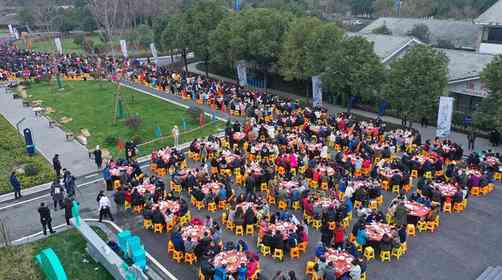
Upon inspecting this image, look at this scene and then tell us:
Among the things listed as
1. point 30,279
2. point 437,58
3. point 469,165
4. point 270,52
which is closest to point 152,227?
point 30,279

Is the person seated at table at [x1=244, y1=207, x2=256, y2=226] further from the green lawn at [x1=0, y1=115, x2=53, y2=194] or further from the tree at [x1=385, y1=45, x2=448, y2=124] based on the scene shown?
the tree at [x1=385, y1=45, x2=448, y2=124]

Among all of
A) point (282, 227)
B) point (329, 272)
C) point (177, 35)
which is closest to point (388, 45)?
point (177, 35)

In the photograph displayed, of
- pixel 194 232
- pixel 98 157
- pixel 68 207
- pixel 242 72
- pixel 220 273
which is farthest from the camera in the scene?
pixel 242 72

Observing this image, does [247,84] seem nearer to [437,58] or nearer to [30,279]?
[437,58]

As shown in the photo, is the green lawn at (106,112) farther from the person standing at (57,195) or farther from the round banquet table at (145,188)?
the round banquet table at (145,188)

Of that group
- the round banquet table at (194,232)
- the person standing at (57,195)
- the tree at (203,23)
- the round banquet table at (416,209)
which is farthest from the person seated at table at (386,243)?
the tree at (203,23)

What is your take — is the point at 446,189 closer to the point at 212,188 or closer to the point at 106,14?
the point at 212,188
